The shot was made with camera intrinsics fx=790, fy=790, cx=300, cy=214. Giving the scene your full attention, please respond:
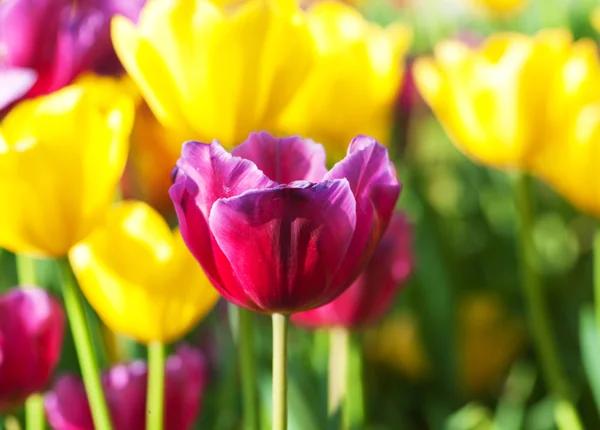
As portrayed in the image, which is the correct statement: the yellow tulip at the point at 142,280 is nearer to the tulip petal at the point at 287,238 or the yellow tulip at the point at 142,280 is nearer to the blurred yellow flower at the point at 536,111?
the tulip petal at the point at 287,238

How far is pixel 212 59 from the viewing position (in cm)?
43

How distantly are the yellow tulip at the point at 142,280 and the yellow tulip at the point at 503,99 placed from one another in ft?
0.89

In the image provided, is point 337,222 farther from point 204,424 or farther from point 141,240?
point 204,424

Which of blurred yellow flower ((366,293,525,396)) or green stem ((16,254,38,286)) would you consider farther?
blurred yellow flower ((366,293,525,396))

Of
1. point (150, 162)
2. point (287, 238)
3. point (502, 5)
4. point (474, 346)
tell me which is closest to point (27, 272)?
point (150, 162)

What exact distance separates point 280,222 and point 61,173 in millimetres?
128

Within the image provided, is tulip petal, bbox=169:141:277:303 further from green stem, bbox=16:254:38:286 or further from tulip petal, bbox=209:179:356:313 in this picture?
green stem, bbox=16:254:38:286

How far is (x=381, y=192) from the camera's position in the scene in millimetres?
342

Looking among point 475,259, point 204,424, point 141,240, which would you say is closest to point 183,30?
point 141,240

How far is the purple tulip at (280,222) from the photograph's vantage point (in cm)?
32

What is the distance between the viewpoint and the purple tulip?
32cm

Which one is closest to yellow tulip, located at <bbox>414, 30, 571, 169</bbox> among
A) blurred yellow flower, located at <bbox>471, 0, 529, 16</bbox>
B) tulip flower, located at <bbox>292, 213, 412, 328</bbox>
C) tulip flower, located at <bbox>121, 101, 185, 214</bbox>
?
tulip flower, located at <bbox>292, 213, 412, 328</bbox>

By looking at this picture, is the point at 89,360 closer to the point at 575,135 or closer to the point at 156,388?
the point at 156,388

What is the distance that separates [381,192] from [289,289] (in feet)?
0.19
